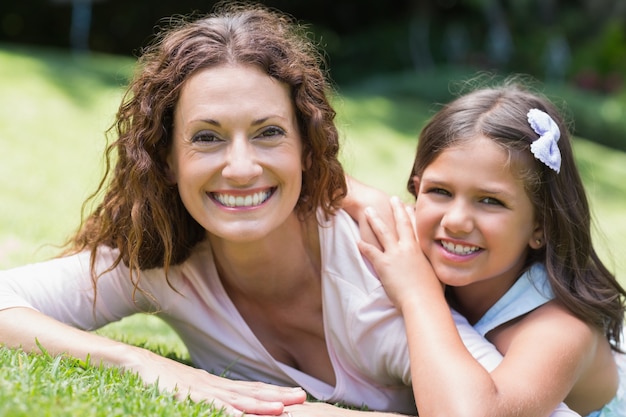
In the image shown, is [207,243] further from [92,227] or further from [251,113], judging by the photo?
[251,113]

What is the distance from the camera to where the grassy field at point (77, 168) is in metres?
2.72

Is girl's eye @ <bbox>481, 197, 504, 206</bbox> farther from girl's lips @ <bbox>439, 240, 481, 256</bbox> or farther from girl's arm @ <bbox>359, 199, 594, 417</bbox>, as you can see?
girl's arm @ <bbox>359, 199, 594, 417</bbox>

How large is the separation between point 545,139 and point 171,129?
4.87ft

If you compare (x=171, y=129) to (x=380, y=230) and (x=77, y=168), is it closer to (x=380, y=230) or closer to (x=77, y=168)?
(x=380, y=230)

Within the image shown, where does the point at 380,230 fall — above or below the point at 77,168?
above

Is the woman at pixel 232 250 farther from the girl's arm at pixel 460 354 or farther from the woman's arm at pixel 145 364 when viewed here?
the girl's arm at pixel 460 354

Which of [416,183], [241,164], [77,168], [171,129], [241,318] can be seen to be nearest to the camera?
[241,164]

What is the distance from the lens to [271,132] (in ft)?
11.0

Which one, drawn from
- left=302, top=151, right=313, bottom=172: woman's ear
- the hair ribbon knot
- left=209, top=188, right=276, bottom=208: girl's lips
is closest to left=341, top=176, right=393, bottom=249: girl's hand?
left=302, top=151, right=313, bottom=172: woman's ear

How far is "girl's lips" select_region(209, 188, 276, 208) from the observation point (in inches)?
130

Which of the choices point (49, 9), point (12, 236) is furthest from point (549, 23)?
point (12, 236)

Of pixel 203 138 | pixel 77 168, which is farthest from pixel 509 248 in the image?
pixel 77 168

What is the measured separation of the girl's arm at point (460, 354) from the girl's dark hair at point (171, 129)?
0.39 metres

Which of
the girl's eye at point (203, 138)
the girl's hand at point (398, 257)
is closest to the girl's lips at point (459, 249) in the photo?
the girl's hand at point (398, 257)
